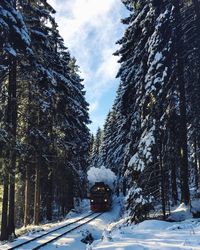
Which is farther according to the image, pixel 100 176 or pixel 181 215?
pixel 100 176

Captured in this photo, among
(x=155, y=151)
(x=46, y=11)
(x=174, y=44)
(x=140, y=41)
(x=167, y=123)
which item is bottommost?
(x=155, y=151)

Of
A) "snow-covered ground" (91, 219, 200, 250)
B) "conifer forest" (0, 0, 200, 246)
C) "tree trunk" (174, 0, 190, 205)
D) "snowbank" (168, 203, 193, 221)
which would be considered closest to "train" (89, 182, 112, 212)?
"conifer forest" (0, 0, 200, 246)

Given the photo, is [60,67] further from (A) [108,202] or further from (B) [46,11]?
(A) [108,202]

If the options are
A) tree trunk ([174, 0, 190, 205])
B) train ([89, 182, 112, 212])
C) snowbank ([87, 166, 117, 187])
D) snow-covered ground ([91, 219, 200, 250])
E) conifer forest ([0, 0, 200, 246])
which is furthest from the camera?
snowbank ([87, 166, 117, 187])

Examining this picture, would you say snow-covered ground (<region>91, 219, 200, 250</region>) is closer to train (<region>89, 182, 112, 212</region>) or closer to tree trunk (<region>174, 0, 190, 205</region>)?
tree trunk (<region>174, 0, 190, 205</region>)

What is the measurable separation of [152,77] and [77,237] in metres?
7.81

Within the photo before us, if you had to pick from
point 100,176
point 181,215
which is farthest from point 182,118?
point 100,176

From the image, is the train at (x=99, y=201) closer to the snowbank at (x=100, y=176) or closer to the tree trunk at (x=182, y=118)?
the snowbank at (x=100, y=176)

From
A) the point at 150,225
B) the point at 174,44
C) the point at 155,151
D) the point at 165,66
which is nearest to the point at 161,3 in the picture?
the point at 174,44

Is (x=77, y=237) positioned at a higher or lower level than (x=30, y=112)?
lower

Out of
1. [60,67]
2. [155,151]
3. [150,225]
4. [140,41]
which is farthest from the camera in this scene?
[60,67]

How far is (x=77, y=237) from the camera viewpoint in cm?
1616

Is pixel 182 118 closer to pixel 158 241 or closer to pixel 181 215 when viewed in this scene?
pixel 181 215

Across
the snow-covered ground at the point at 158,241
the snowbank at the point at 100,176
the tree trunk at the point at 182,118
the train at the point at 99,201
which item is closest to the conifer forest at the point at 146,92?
the tree trunk at the point at 182,118
